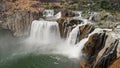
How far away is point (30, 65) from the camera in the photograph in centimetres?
3331

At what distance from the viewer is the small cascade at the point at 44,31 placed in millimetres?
45000

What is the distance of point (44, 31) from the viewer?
152ft

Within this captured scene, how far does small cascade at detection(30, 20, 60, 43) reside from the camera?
45000 mm

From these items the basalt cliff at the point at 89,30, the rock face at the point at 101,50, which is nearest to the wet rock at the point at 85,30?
the basalt cliff at the point at 89,30

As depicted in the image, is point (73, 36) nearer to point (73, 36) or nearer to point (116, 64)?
point (73, 36)

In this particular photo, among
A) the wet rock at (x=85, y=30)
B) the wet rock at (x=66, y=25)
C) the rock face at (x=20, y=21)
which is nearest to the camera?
the wet rock at (x=85, y=30)

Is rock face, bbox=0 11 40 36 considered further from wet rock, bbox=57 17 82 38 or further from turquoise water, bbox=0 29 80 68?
wet rock, bbox=57 17 82 38

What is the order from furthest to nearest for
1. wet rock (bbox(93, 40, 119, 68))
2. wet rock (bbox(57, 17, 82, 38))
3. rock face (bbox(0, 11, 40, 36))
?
1. rock face (bbox(0, 11, 40, 36))
2. wet rock (bbox(57, 17, 82, 38))
3. wet rock (bbox(93, 40, 119, 68))

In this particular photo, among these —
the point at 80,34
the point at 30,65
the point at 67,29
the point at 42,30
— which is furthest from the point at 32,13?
the point at 30,65

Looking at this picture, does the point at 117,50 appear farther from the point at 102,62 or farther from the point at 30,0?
the point at 30,0

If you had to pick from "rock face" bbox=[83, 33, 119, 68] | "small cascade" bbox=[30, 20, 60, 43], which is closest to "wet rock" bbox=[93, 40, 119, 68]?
"rock face" bbox=[83, 33, 119, 68]

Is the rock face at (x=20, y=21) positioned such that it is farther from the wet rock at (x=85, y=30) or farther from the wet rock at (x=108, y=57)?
the wet rock at (x=108, y=57)

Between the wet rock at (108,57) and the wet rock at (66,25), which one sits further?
the wet rock at (66,25)

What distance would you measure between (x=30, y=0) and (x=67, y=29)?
3205 centimetres
